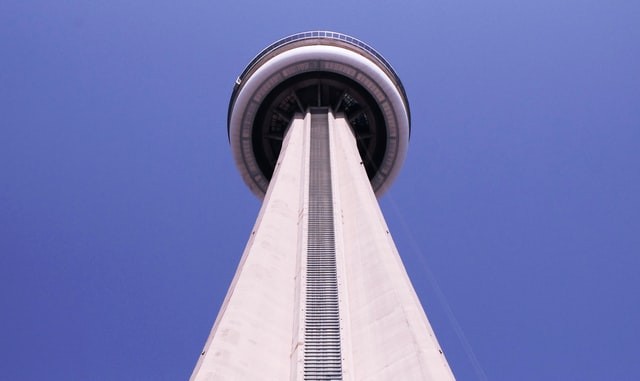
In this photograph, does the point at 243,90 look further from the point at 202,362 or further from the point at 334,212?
the point at 202,362

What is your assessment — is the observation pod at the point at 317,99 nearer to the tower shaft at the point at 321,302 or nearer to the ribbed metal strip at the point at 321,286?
the ribbed metal strip at the point at 321,286

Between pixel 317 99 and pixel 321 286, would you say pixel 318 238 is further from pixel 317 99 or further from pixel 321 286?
pixel 317 99

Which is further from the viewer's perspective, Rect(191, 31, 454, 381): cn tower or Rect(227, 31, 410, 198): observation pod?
Rect(227, 31, 410, 198): observation pod

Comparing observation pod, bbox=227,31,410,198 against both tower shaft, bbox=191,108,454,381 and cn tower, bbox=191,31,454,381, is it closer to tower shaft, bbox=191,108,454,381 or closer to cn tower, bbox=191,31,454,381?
cn tower, bbox=191,31,454,381

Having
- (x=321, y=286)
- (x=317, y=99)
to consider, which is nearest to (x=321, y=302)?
(x=321, y=286)

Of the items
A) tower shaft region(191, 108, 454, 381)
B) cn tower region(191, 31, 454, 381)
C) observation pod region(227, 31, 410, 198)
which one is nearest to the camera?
tower shaft region(191, 108, 454, 381)

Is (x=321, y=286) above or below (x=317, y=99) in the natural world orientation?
below

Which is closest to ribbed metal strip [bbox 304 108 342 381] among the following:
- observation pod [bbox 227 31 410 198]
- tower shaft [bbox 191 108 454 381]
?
tower shaft [bbox 191 108 454 381]
